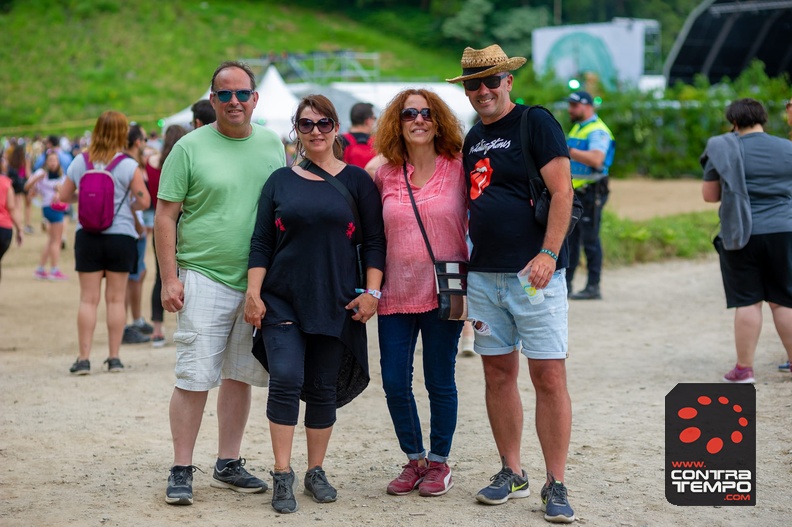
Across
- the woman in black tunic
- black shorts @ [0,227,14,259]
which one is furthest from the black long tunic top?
black shorts @ [0,227,14,259]

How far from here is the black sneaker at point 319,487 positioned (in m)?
4.53

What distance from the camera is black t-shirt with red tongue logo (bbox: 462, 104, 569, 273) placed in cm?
420

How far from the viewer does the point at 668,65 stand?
33.4 meters

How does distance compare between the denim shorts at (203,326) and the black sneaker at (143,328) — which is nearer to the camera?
the denim shorts at (203,326)

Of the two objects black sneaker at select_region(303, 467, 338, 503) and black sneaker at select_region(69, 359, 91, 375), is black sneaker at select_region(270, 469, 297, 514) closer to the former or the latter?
black sneaker at select_region(303, 467, 338, 503)

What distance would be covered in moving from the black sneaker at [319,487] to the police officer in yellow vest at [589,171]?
217 inches

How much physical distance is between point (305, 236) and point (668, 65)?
31330 mm

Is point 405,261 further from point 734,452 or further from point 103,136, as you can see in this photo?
point 103,136

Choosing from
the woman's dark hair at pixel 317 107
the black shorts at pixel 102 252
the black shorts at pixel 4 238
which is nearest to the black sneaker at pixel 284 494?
the woman's dark hair at pixel 317 107

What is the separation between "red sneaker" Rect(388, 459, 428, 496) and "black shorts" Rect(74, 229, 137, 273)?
136 inches

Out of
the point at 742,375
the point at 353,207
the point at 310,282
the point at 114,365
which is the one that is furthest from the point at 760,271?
the point at 114,365

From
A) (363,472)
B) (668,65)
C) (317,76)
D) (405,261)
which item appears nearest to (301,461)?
(363,472)

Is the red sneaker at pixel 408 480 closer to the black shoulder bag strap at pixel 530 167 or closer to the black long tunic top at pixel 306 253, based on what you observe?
the black long tunic top at pixel 306 253

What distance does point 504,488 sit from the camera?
4504mm
